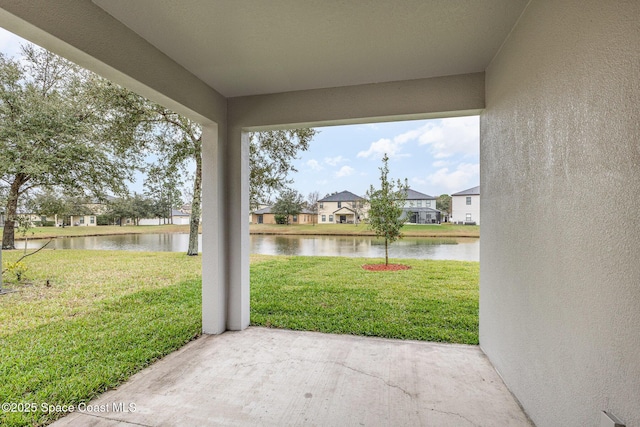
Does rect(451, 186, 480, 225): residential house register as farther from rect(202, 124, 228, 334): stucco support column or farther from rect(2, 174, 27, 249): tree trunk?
rect(2, 174, 27, 249): tree trunk

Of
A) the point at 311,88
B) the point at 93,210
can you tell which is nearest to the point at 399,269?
the point at 311,88

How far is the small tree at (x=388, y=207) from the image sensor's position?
7367mm

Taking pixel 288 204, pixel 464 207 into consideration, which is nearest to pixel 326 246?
pixel 288 204

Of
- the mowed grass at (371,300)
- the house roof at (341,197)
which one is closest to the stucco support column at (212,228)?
the mowed grass at (371,300)

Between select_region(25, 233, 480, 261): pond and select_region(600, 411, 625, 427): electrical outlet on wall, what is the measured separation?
7.42 meters

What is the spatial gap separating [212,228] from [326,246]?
8.16 m

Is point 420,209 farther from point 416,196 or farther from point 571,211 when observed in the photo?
point 571,211

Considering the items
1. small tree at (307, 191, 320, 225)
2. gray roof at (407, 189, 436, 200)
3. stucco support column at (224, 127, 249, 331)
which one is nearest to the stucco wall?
stucco support column at (224, 127, 249, 331)

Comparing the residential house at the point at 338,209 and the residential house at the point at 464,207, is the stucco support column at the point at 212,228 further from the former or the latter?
the residential house at the point at 464,207

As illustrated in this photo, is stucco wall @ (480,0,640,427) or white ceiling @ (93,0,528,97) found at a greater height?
white ceiling @ (93,0,528,97)

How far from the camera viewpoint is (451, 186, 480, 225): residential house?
8.71 m

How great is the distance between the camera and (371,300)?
4.95 meters

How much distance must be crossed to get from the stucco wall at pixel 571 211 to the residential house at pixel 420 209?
5.40 m

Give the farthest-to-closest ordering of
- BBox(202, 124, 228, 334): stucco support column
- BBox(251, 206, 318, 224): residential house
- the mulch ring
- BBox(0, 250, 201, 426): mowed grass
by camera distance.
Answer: BBox(251, 206, 318, 224): residential house, the mulch ring, BBox(202, 124, 228, 334): stucco support column, BBox(0, 250, 201, 426): mowed grass
